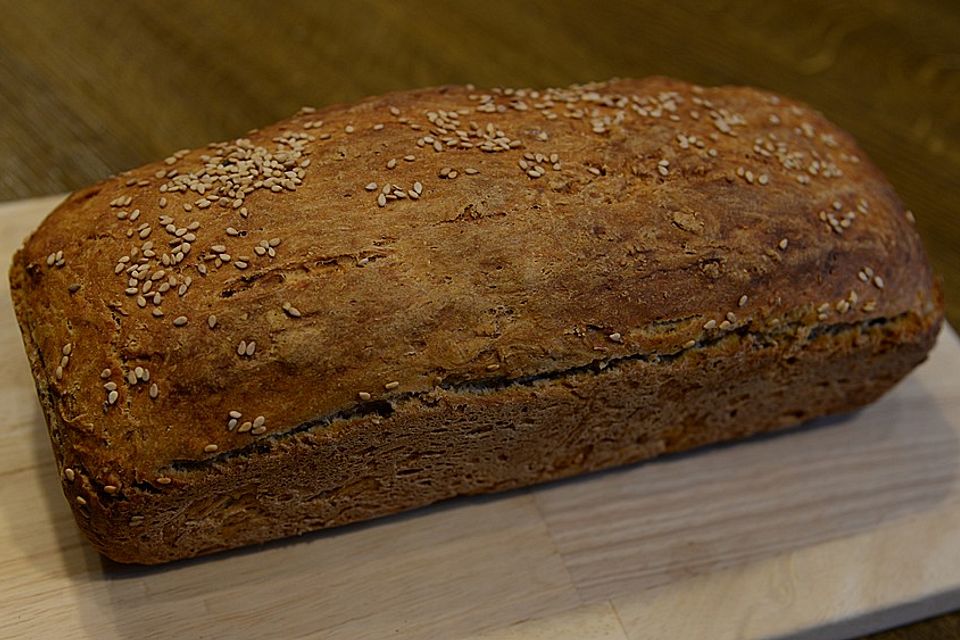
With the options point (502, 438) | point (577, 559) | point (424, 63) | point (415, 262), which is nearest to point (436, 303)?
point (415, 262)

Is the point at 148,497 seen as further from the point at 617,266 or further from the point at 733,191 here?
the point at 733,191

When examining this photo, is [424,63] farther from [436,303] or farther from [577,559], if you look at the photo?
[577,559]

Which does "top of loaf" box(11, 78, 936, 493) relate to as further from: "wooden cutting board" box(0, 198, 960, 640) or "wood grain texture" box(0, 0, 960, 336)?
"wood grain texture" box(0, 0, 960, 336)

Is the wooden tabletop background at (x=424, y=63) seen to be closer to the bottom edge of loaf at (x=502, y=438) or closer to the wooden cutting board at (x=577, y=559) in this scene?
the wooden cutting board at (x=577, y=559)

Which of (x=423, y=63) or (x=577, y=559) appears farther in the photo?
(x=423, y=63)

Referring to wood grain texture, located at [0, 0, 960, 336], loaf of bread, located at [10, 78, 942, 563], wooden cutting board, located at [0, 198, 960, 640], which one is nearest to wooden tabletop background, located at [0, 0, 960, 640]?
wood grain texture, located at [0, 0, 960, 336]

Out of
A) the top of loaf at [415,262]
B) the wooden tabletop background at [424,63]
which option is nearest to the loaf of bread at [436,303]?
the top of loaf at [415,262]

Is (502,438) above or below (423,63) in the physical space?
below

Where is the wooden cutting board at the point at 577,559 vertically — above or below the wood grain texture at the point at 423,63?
below
